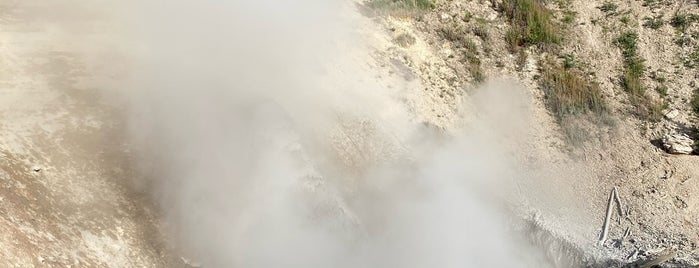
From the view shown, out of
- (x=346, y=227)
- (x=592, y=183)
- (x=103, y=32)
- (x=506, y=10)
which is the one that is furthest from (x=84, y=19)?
(x=592, y=183)

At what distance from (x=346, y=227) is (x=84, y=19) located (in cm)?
830

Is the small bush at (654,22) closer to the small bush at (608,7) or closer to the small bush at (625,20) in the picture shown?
the small bush at (625,20)

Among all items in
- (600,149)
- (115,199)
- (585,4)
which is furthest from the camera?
(585,4)

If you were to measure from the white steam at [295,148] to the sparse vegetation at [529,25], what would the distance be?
1.72m

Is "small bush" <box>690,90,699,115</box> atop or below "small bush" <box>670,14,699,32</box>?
below

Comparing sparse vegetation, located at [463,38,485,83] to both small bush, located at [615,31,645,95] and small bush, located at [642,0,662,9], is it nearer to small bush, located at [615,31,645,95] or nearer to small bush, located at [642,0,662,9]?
small bush, located at [615,31,645,95]

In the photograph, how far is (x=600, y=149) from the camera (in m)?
14.9

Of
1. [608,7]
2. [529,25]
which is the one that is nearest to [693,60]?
[608,7]

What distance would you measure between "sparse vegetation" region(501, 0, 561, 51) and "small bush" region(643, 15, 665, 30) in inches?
101

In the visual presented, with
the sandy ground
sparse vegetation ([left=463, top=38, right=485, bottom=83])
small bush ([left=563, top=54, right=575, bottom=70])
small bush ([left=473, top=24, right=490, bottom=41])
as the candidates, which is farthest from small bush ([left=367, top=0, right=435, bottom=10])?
small bush ([left=563, top=54, right=575, bottom=70])

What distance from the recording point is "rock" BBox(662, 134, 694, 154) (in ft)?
47.5

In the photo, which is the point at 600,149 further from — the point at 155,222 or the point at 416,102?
the point at 155,222

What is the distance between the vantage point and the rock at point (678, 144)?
14477mm

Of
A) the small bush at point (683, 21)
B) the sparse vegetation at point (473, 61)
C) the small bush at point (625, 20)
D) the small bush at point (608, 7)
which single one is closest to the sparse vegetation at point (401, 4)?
the sparse vegetation at point (473, 61)
